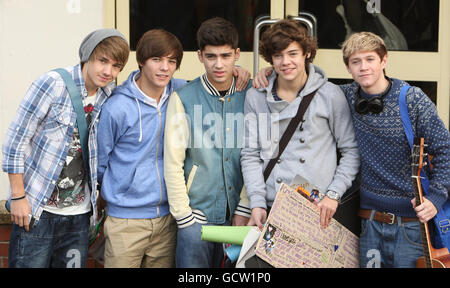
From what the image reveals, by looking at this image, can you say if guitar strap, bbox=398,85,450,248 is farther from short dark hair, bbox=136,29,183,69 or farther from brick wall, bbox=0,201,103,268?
brick wall, bbox=0,201,103,268

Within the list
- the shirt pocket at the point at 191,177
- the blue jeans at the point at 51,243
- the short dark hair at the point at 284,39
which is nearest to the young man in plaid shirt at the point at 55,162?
the blue jeans at the point at 51,243

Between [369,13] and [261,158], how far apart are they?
5.22 feet

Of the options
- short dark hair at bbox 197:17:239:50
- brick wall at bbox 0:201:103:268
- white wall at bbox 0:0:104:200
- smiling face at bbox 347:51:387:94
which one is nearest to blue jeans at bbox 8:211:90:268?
brick wall at bbox 0:201:103:268

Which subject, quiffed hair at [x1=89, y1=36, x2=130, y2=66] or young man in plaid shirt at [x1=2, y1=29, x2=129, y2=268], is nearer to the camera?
young man in plaid shirt at [x1=2, y1=29, x2=129, y2=268]

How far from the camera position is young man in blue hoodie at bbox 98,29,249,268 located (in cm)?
282

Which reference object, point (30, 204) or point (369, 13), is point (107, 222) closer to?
point (30, 204)

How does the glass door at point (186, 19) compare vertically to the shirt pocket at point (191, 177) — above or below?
above

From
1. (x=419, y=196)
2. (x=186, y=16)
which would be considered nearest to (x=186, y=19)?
(x=186, y=16)

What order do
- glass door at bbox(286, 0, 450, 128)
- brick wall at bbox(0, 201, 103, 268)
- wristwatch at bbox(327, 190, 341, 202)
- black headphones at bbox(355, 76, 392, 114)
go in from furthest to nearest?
glass door at bbox(286, 0, 450, 128)
brick wall at bbox(0, 201, 103, 268)
wristwatch at bbox(327, 190, 341, 202)
black headphones at bbox(355, 76, 392, 114)

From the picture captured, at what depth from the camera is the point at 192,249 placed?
9.34 feet

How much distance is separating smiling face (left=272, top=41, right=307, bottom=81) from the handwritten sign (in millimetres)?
599

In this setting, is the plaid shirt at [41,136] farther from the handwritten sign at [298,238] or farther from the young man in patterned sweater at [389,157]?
the young man in patterned sweater at [389,157]

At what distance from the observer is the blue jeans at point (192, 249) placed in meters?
2.83

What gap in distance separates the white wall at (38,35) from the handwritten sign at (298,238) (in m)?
1.99
